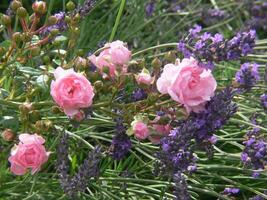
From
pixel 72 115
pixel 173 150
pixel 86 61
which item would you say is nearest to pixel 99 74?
pixel 86 61

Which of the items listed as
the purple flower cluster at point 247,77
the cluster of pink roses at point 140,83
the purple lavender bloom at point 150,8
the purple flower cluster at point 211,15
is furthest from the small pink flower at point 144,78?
the purple flower cluster at point 211,15

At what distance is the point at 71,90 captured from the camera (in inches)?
55.5

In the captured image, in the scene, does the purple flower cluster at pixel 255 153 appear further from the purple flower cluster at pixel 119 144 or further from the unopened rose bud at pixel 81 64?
the unopened rose bud at pixel 81 64

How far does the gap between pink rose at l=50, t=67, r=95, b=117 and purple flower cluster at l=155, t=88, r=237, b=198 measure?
205 millimetres

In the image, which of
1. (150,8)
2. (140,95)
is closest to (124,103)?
(140,95)

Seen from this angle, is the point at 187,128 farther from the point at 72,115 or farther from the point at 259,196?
the point at 259,196

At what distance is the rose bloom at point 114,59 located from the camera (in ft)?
4.91

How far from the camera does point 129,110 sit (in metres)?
1.51

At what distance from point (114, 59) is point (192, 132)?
0.84 ft

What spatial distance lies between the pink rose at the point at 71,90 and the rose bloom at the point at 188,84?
→ 0.16 metres

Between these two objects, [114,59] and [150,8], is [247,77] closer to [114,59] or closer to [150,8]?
[114,59]

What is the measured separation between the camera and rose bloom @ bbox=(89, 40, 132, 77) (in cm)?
150

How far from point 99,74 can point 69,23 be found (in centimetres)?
19

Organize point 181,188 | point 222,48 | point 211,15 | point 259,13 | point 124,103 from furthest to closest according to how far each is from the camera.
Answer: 1. point 259,13
2. point 211,15
3. point 124,103
4. point 222,48
5. point 181,188
